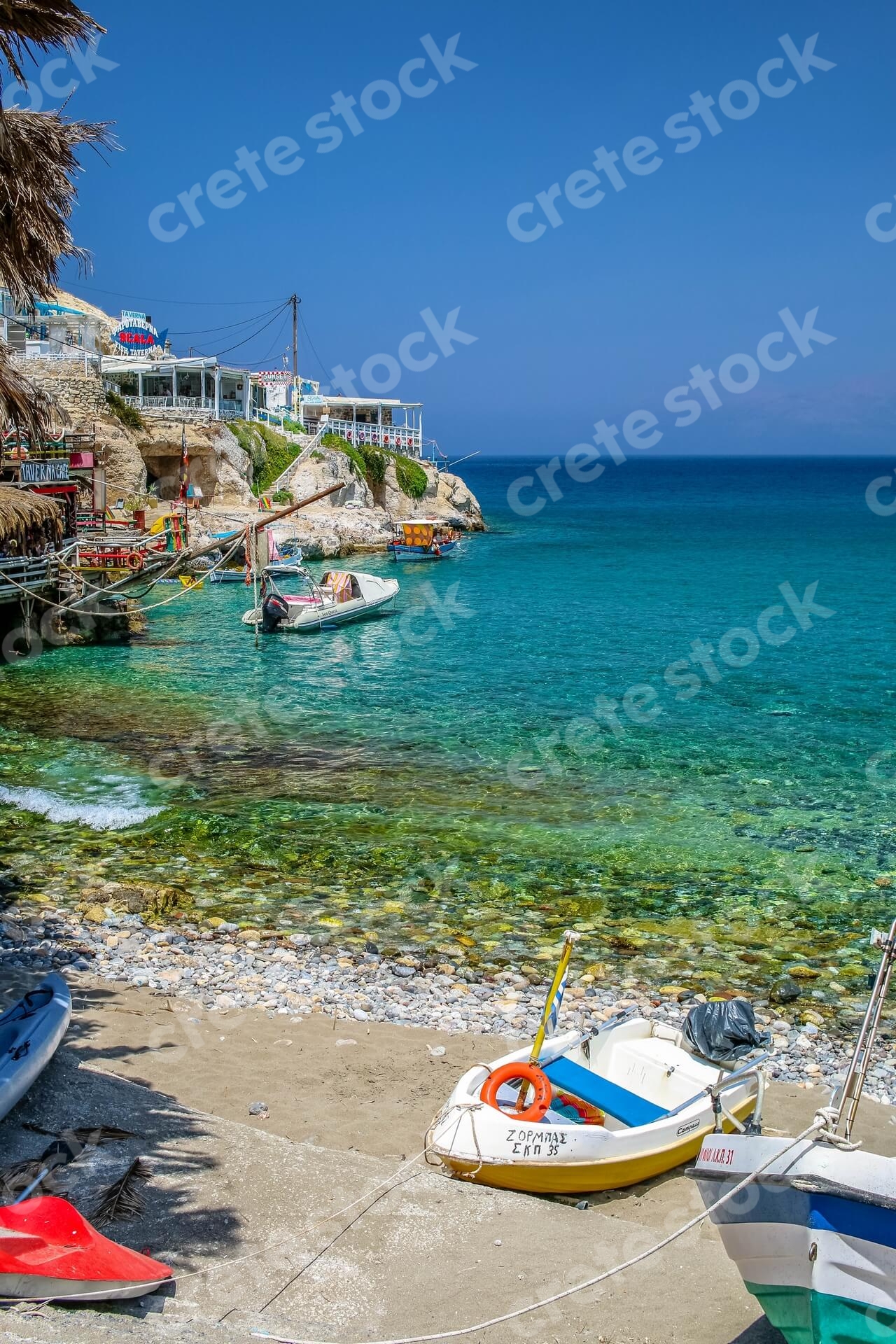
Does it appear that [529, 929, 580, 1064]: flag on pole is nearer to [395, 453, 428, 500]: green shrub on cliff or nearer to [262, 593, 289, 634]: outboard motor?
[262, 593, 289, 634]: outboard motor

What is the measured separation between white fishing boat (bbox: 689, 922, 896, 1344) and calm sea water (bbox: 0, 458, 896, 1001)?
5908 mm

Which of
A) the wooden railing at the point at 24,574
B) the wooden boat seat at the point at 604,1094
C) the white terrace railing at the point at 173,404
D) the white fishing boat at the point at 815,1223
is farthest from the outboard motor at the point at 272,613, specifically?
the white fishing boat at the point at 815,1223

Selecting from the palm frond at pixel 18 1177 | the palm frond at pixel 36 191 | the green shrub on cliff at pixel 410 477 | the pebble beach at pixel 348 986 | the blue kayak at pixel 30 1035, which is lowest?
the pebble beach at pixel 348 986

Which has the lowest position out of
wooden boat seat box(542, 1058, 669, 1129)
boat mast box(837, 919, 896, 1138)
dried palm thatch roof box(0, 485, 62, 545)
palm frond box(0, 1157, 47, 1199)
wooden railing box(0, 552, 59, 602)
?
wooden boat seat box(542, 1058, 669, 1129)

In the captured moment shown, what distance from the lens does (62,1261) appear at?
547cm

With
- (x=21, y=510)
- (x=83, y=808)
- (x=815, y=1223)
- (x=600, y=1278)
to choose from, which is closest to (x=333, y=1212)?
(x=600, y=1278)

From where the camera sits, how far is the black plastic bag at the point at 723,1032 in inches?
340

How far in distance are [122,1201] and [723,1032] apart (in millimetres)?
4944

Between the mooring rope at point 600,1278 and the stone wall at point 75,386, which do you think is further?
the stone wall at point 75,386

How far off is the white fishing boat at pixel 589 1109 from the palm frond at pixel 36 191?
25.4ft

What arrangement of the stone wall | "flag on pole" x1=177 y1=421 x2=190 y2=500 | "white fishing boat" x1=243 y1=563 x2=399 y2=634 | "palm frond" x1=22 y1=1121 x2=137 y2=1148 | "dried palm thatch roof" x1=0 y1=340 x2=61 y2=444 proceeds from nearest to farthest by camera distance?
"palm frond" x1=22 y1=1121 x2=137 y2=1148, "dried palm thatch roof" x1=0 y1=340 x2=61 y2=444, "white fishing boat" x1=243 y1=563 x2=399 y2=634, the stone wall, "flag on pole" x1=177 y1=421 x2=190 y2=500

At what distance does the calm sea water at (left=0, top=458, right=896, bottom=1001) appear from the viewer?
1304cm

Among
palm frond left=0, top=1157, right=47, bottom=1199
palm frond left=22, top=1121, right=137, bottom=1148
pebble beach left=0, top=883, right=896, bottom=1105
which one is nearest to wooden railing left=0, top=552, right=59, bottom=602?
pebble beach left=0, top=883, right=896, bottom=1105

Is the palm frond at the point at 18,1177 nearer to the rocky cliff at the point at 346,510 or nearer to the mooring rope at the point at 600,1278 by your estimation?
the mooring rope at the point at 600,1278
